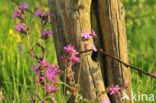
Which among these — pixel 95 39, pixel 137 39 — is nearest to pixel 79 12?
pixel 95 39

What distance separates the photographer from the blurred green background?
2621mm

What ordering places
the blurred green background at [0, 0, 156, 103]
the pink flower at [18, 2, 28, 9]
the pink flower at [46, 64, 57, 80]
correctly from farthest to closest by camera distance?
1. the blurred green background at [0, 0, 156, 103]
2. the pink flower at [18, 2, 28, 9]
3. the pink flower at [46, 64, 57, 80]

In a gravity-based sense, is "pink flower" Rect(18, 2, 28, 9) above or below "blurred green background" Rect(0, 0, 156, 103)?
above

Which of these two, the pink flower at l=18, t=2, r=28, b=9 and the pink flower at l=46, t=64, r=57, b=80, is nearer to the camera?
the pink flower at l=46, t=64, r=57, b=80

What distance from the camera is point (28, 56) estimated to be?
11.2 feet

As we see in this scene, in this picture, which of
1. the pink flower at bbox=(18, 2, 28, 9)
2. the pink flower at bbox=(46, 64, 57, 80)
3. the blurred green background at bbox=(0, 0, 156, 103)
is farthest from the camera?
the blurred green background at bbox=(0, 0, 156, 103)

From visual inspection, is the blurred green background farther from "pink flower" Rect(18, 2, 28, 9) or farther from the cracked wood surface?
"pink flower" Rect(18, 2, 28, 9)

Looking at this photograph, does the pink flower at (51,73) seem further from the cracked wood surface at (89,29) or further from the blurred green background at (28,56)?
the cracked wood surface at (89,29)

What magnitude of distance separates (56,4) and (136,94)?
1176mm

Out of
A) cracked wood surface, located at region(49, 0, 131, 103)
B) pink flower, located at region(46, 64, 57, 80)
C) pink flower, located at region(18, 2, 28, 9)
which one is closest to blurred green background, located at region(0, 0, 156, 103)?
pink flower, located at region(46, 64, 57, 80)

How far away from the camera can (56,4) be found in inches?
76.9

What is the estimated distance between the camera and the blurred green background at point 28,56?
262cm

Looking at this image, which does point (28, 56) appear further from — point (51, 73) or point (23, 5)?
point (51, 73)

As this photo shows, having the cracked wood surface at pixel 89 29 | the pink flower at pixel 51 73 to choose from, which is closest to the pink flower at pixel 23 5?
the cracked wood surface at pixel 89 29
